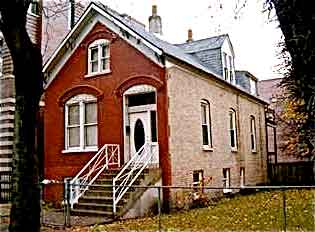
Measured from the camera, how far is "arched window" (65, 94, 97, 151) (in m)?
20.7

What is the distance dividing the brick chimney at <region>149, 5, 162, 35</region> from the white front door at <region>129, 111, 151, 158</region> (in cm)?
983

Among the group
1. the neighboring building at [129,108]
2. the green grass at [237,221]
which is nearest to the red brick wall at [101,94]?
the neighboring building at [129,108]

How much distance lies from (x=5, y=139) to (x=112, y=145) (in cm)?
543

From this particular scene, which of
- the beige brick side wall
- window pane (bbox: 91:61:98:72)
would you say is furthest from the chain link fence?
window pane (bbox: 91:61:98:72)

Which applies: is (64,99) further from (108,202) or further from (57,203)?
(108,202)

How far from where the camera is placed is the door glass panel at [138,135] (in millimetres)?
19719

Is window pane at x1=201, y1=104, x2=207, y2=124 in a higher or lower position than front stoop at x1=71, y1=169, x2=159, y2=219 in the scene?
higher

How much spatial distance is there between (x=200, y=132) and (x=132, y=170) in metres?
5.17

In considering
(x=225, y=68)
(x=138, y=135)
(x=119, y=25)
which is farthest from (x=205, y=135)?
(x=119, y=25)

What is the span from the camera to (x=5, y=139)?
21250mm

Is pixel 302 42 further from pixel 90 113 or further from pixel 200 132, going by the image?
pixel 90 113

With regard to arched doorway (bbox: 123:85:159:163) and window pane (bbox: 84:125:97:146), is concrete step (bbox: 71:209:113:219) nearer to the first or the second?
arched doorway (bbox: 123:85:159:163)

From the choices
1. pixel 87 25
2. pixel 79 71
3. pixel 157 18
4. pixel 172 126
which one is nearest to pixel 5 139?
pixel 79 71

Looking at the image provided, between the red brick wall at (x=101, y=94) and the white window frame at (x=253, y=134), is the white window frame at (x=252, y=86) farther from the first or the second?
the red brick wall at (x=101, y=94)
